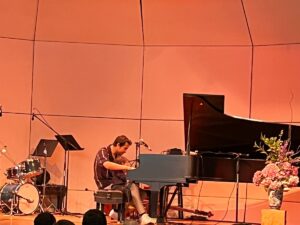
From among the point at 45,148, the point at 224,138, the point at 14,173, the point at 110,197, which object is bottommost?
the point at 110,197

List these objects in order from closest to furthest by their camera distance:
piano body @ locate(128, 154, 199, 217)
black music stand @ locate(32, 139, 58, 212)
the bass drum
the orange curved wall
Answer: piano body @ locate(128, 154, 199, 217), the bass drum, black music stand @ locate(32, 139, 58, 212), the orange curved wall

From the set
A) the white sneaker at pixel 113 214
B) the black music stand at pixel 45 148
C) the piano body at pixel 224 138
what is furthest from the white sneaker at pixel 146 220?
the black music stand at pixel 45 148

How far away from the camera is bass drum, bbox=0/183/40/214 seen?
26.0 feet

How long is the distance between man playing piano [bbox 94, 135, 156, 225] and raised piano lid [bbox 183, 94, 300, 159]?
0.87 meters

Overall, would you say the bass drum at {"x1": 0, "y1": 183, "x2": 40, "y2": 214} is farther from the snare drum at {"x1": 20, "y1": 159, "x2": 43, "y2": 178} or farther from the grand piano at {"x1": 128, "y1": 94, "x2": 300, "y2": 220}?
the grand piano at {"x1": 128, "y1": 94, "x2": 300, "y2": 220}

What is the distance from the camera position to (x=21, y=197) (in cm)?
795

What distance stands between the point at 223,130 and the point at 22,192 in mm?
2803

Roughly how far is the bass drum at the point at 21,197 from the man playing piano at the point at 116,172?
3.36ft

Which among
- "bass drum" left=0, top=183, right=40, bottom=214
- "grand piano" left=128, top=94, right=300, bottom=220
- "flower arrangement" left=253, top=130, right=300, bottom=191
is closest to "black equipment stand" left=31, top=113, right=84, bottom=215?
"bass drum" left=0, top=183, right=40, bottom=214

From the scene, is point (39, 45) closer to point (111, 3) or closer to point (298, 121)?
point (111, 3)

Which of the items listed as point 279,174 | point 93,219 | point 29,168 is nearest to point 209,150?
point 279,174

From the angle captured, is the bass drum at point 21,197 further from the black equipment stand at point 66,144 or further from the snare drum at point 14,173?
the black equipment stand at point 66,144

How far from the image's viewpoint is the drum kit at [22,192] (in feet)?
26.0

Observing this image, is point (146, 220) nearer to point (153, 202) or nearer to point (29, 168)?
point (153, 202)
